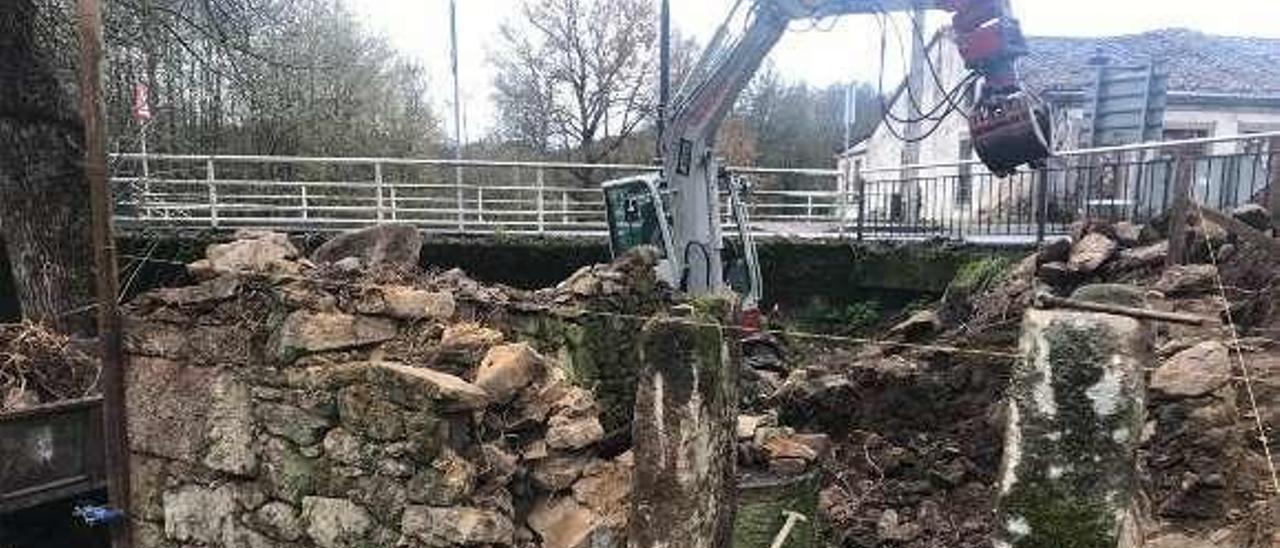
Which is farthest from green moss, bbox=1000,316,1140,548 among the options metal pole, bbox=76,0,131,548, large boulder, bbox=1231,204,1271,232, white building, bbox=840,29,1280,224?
white building, bbox=840,29,1280,224

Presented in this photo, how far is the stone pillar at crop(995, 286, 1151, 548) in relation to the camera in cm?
209

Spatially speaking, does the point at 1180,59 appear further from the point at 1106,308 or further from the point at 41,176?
the point at 1106,308

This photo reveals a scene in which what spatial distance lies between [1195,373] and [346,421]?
12.4 feet

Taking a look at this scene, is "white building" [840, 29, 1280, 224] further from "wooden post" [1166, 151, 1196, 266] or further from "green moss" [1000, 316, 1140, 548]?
"green moss" [1000, 316, 1140, 548]

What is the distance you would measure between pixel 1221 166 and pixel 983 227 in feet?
12.6

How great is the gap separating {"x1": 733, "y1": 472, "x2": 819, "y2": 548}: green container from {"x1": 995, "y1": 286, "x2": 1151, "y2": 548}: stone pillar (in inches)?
64.5

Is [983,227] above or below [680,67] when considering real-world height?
below

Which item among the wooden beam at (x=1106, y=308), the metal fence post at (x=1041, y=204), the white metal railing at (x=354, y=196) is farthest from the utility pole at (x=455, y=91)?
the wooden beam at (x=1106, y=308)

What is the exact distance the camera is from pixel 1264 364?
5.07 m

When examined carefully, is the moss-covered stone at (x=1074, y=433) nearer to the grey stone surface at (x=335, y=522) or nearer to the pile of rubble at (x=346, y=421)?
the pile of rubble at (x=346, y=421)

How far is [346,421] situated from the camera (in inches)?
157

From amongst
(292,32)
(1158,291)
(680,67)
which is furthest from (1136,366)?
(680,67)

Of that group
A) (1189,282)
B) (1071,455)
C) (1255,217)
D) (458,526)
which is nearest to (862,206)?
(1255,217)

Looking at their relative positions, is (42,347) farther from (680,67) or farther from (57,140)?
(680,67)
